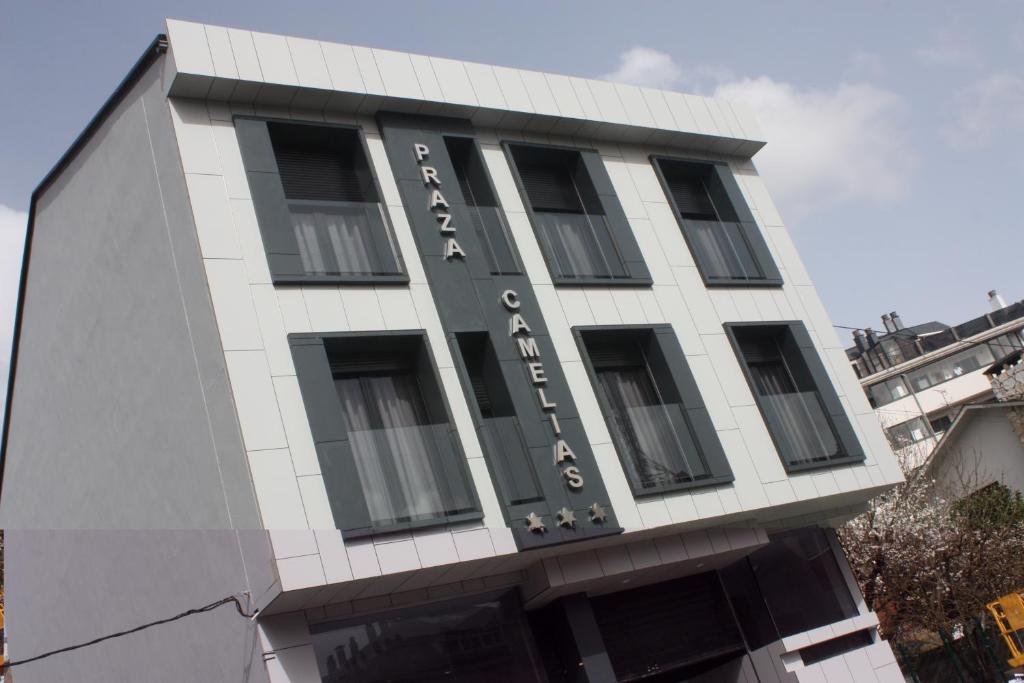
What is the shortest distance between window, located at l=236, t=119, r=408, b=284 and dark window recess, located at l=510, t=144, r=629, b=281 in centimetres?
290

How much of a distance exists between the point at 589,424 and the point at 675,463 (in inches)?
63.8

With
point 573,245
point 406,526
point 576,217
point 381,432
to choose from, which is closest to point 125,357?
point 381,432

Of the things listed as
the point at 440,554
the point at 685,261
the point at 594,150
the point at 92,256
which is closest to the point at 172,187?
the point at 92,256

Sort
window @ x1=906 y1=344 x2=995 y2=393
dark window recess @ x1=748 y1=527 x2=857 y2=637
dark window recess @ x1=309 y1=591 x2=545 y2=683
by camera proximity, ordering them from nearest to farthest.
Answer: dark window recess @ x1=309 y1=591 x2=545 y2=683 < dark window recess @ x1=748 y1=527 x2=857 y2=637 < window @ x1=906 y1=344 x2=995 y2=393

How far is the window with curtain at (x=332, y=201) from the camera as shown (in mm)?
14398

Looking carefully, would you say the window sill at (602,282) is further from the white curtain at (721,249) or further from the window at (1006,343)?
the window at (1006,343)

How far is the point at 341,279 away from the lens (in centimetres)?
1399

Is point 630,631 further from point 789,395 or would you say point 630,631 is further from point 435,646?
point 789,395

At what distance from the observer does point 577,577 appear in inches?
558

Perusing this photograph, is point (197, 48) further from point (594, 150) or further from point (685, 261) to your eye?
point (685, 261)

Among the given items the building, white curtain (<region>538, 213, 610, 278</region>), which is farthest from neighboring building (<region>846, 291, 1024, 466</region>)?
white curtain (<region>538, 213, 610, 278</region>)

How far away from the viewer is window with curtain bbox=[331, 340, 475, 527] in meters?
12.9

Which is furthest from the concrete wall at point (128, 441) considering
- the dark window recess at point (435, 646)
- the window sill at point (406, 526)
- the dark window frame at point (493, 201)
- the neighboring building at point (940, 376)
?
the neighboring building at point (940, 376)

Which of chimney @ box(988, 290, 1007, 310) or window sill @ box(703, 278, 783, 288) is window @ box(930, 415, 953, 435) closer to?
chimney @ box(988, 290, 1007, 310)
